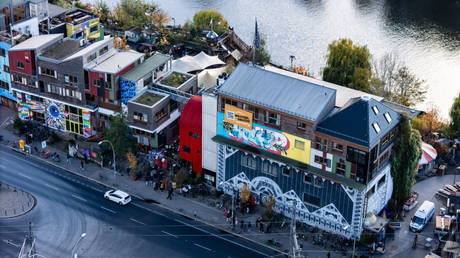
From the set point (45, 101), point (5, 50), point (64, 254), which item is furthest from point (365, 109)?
point (5, 50)

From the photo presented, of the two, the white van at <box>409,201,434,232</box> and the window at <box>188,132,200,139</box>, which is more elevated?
the window at <box>188,132,200,139</box>

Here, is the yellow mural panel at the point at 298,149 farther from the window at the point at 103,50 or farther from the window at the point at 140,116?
the window at the point at 103,50

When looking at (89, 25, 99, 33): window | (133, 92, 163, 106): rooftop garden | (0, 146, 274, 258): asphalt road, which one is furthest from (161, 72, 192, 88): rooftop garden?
(89, 25, 99, 33): window

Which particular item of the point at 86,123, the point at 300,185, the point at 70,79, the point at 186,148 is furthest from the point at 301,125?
the point at 70,79

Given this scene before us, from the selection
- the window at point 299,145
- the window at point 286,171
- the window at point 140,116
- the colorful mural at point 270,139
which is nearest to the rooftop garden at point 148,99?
the window at point 140,116

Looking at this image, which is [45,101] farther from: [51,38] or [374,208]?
[374,208]

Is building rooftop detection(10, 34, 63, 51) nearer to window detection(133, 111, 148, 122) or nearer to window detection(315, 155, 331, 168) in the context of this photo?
window detection(133, 111, 148, 122)
